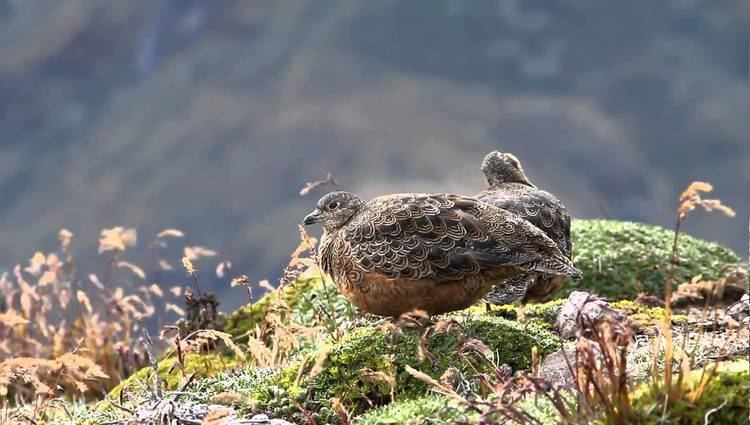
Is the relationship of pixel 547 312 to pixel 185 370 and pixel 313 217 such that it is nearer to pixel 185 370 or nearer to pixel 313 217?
pixel 313 217

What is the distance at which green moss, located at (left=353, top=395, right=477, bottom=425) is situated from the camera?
4.42 meters

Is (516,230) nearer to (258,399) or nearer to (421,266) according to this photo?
(421,266)

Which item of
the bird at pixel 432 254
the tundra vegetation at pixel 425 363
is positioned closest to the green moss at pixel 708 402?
the tundra vegetation at pixel 425 363

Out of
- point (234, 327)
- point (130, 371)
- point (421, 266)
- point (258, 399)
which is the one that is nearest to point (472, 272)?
point (421, 266)

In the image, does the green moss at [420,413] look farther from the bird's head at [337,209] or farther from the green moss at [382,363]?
the bird's head at [337,209]

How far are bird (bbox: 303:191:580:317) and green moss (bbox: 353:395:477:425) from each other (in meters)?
0.74

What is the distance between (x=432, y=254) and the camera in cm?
550

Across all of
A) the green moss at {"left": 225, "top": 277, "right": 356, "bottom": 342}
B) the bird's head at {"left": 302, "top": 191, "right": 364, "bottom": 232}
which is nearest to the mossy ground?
the bird's head at {"left": 302, "top": 191, "right": 364, "bottom": 232}

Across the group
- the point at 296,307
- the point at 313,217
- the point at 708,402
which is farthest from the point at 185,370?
the point at 708,402

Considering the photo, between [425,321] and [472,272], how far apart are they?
0.47 m

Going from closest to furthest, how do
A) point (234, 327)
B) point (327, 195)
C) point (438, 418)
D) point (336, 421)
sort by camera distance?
point (438, 418)
point (336, 421)
point (327, 195)
point (234, 327)

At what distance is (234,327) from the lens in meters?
9.16

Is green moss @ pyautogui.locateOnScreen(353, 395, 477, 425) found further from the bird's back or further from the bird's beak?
the bird's beak

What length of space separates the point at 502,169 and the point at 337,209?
8.40ft
